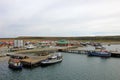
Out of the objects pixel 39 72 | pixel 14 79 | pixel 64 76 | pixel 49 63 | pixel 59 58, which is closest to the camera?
pixel 14 79

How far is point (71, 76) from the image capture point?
4175cm

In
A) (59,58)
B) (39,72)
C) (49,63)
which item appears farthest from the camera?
(59,58)

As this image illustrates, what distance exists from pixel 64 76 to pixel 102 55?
36.8 m

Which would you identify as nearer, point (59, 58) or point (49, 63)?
point (49, 63)

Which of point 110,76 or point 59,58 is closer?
point 110,76

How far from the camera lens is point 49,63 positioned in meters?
54.6

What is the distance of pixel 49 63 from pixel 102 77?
18999 mm

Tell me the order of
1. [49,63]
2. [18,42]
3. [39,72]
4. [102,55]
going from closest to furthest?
[39,72] < [49,63] < [102,55] < [18,42]

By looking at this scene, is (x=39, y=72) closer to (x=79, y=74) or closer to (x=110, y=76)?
(x=79, y=74)

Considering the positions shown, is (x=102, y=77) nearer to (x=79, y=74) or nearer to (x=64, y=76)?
(x=79, y=74)

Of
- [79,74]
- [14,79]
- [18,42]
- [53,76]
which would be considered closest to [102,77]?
[79,74]

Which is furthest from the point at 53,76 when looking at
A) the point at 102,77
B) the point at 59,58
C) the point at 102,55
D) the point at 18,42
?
the point at 18,42

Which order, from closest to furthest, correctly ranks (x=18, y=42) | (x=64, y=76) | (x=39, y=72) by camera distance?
(x=64, y=76)
(x=39, y=72)
(x=18, y=42)

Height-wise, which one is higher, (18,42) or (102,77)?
(18,42)
